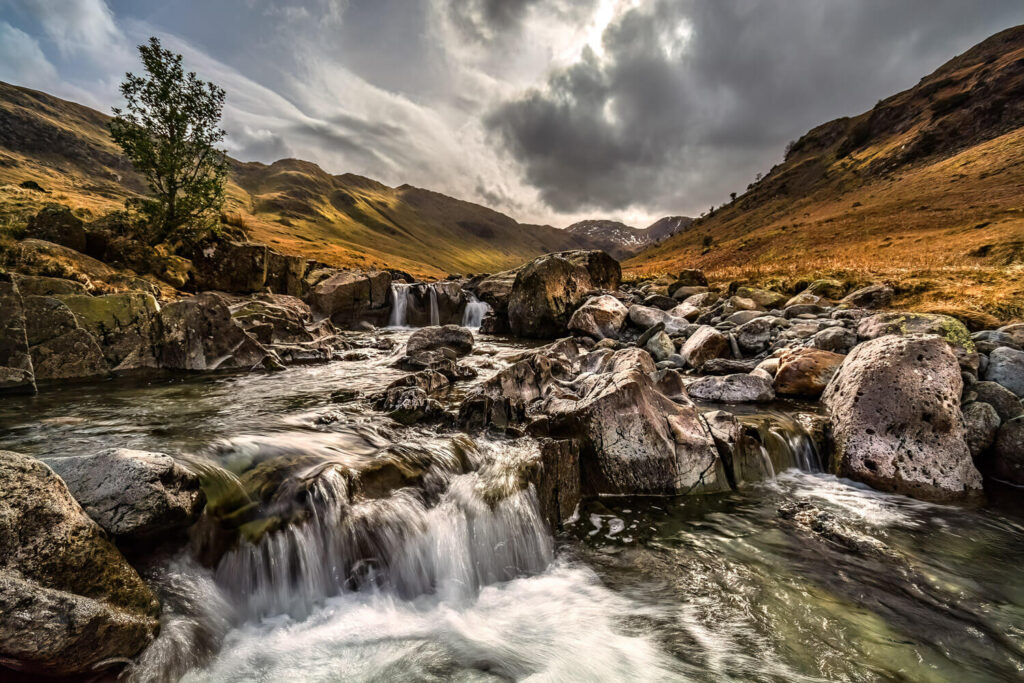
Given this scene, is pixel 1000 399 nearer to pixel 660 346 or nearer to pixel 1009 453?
pixel 1009 453

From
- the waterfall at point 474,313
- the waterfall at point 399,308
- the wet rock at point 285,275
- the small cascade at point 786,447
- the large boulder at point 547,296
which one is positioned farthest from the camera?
the waterfall at point 399,308

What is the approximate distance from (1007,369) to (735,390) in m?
5.45

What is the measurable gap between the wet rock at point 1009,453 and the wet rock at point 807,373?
3398 mm

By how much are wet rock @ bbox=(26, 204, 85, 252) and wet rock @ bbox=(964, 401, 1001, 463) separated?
96.5 feet

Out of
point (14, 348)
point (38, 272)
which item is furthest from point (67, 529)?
point (38, 272)

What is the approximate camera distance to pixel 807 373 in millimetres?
11039

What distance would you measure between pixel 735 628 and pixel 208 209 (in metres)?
31.7

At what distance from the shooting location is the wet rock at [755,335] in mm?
15539

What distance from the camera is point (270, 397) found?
36.3 ft

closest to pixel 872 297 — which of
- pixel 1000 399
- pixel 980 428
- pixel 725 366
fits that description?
pixel 725 366

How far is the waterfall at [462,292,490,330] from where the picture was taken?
33.1m

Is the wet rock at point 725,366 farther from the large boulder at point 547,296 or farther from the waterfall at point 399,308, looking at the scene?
the waterfall at point 399,308

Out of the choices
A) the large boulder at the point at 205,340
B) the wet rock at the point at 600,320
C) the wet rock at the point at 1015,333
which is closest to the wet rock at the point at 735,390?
the wet rock at the point at 1015,333

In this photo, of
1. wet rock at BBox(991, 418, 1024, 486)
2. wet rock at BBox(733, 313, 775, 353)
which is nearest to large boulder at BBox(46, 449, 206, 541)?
wet rock at BBox(991, 418, 1024, 486)
